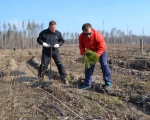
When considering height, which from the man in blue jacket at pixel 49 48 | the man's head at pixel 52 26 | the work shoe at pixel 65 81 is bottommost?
the work shoe at pixel 65 81

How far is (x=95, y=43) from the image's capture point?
548 cm

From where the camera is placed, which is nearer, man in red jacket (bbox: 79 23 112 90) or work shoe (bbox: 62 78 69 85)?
man in red jacket (bbox: 79 23 112 90)

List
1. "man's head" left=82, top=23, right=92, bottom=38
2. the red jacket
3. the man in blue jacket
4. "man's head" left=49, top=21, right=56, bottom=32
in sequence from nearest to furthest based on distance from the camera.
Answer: "man's head" left=82, top=23, right=92, bottom=38, the red jacket, "man's head" left=49, top=21, right=56, bottom=32, the man in blue jacket

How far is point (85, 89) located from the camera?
566 centimetres

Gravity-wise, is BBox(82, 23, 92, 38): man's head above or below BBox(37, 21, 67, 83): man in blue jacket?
above

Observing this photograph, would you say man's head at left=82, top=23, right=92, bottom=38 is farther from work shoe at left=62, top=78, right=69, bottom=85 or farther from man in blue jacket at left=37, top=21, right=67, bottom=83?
work shoe at left=62, top=78, right=69, bottom=85

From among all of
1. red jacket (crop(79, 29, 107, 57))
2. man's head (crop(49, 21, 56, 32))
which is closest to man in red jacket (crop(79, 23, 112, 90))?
red jacket (crop(79, 29, 107, 57))

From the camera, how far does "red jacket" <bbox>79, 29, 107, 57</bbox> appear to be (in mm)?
5363

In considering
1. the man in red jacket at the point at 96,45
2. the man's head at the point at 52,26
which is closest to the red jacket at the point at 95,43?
the man in red jacket at the point at 96,45

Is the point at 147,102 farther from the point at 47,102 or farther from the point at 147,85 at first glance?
the point at 47,102

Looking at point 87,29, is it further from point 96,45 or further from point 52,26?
point 52,26

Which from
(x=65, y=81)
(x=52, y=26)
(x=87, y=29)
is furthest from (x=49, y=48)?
(x=87, y=29)

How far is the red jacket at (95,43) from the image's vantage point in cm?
536

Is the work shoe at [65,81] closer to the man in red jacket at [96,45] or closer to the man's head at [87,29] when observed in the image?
the man in red jacket at [96,45]
